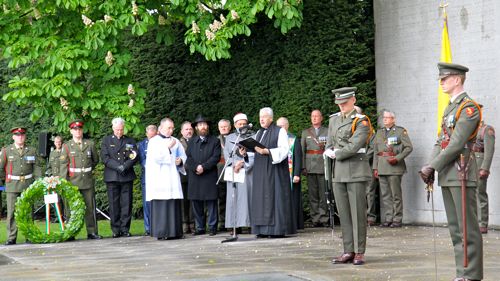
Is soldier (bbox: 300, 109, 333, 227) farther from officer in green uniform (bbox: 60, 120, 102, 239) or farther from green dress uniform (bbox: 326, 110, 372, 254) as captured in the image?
green dress uniform (bbox: 326, 110, 372, 254)

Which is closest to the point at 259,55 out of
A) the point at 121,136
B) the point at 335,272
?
the point at 121,136

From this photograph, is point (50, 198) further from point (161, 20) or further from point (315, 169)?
point (315, 169)

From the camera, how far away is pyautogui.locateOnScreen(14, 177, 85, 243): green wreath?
1486 cm

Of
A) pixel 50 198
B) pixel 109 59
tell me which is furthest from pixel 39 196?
pixel 109 59

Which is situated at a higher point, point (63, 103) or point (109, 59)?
point (109, 59)

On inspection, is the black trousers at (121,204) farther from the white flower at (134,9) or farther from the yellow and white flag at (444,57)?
the yellow and white flag at (444,57)

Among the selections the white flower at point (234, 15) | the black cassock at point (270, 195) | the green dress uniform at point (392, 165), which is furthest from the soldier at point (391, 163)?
the white flower at point (234, 15)

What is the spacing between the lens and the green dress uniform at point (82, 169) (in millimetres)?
15641

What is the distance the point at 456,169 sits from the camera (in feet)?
27.8

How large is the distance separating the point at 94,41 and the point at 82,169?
7.12ft

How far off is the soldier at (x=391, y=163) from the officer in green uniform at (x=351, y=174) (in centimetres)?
507

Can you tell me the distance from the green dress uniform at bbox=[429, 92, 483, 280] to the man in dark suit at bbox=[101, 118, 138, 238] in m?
8.08

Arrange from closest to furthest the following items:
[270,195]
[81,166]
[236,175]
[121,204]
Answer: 1. [270,195]
2. [236,175]
3. [81,166]
4. [121,204]

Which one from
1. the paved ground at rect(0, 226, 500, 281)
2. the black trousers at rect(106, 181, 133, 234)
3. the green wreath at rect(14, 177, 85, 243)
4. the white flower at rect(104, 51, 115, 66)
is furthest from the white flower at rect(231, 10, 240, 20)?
the green wreath at rect(14, 177, 85, 243)
